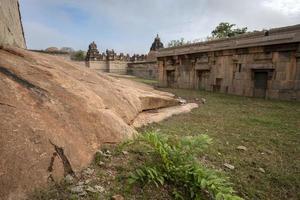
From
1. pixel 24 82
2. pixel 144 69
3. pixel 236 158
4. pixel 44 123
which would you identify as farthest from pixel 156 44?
pixel 44 123

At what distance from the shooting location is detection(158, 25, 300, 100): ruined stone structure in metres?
8.47

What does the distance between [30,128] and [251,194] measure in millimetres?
2648

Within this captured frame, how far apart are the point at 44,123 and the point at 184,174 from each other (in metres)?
1.71

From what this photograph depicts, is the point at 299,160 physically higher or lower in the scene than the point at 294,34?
lower

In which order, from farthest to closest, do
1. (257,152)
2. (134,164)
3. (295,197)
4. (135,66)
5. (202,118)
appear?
(135,66), (202,118), (257,152), (134,164), (295,197)

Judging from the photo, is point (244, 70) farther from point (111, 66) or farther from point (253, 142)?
point (111, 66)

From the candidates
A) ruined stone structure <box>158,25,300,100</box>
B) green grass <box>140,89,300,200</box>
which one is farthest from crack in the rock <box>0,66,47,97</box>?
ruined stone structure <box>158,25,300,100</box>

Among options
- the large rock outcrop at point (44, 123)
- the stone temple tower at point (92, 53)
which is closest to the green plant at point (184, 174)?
the large rock outcrop at point (44, 123)

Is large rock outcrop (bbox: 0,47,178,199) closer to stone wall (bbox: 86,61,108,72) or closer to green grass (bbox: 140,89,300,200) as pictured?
green grass (bbox: 140,89,300,200)

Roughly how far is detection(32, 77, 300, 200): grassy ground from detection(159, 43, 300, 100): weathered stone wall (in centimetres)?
329

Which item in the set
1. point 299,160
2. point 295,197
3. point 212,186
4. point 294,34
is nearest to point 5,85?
point 212,186

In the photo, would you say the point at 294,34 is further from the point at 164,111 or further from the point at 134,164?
the point at 134,164

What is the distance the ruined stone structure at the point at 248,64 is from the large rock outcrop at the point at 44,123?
755cm

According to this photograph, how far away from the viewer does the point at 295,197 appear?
2.56 metres
